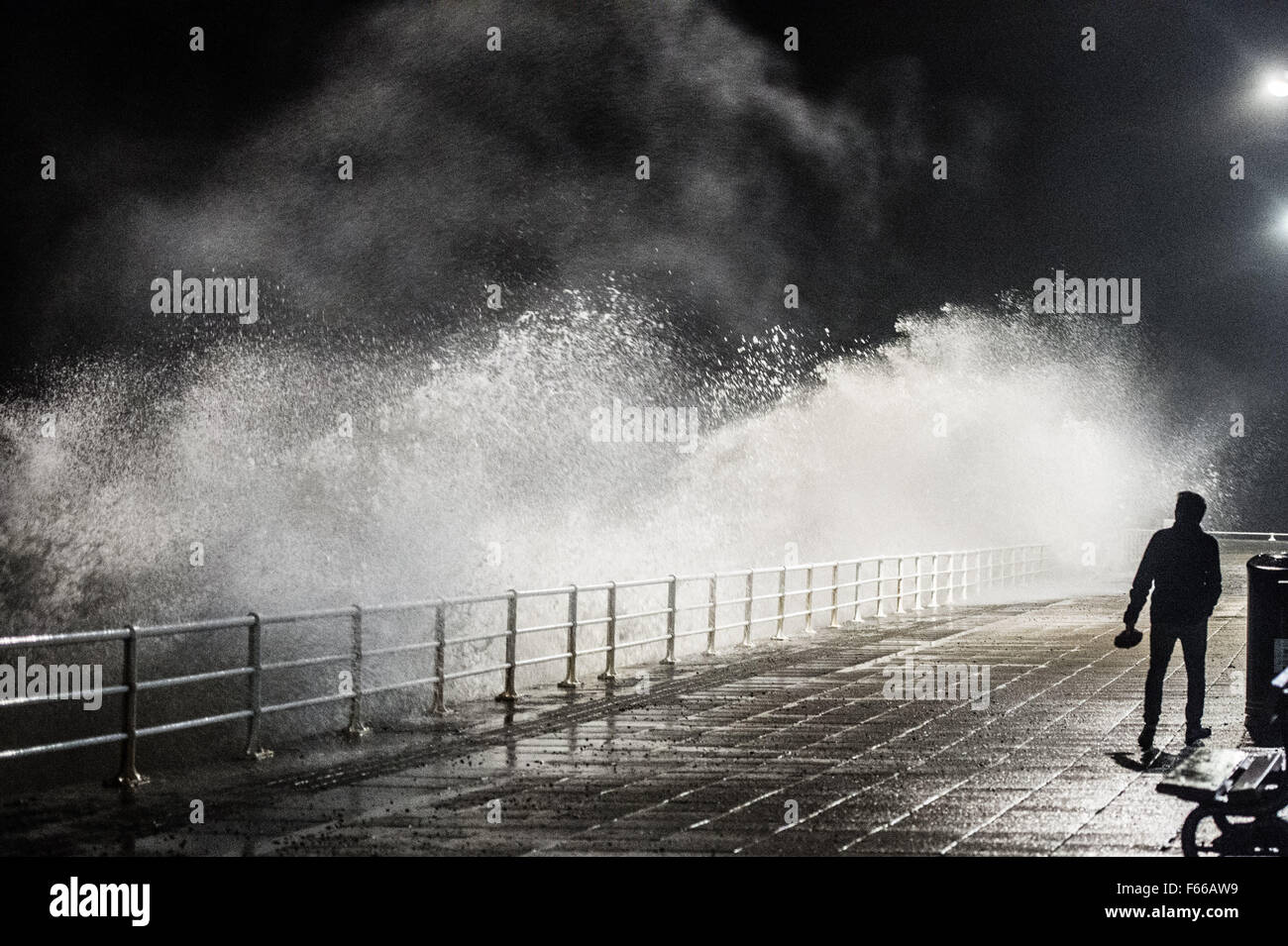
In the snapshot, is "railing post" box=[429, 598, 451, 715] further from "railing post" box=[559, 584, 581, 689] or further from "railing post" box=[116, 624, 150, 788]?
"railing post" box=[116, 624, 150, 788]

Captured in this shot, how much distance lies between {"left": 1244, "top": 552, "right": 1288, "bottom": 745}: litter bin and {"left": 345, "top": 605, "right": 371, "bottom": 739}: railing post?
24.9ft

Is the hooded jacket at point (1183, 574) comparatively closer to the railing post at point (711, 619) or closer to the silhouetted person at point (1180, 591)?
the silhouetted person at point (1180, 591)

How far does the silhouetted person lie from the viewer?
12.9 m

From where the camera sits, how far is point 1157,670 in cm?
1309

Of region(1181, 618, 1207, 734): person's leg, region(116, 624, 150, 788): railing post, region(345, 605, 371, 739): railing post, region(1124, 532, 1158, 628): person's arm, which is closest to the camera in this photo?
region(116, 624, 150, 788): railing post

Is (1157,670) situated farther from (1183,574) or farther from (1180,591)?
(1183,574)

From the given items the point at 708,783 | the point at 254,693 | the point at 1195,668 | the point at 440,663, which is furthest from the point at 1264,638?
the point at 254,693

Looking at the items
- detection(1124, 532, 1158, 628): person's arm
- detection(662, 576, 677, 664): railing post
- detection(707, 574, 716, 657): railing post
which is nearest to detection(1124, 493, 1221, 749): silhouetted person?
detection(1124, 532, 1158, 628): person's arm

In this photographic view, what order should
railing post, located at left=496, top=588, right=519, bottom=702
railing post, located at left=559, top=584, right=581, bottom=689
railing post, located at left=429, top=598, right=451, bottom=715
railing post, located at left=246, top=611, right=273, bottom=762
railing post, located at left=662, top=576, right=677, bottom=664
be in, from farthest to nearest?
railing post, located at left=662, top=576, right=677, bottom=664 < railing post, located at left=559, top=584, right=581, bottom=689 < railing post, located at left=496, top=588, right=519, bottom=702 < railing post, located at left=429, top=598, right=451, bottom=715 < railing post, located at left=246, top=611, right=273, bottom=762

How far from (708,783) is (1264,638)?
5.35 metres
